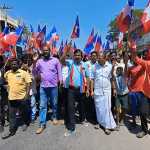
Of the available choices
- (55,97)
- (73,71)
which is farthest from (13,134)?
(73,71)

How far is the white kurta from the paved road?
0.89ft

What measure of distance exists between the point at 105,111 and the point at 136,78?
3.79 ft

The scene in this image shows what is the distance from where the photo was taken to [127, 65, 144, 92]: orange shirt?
946 cm

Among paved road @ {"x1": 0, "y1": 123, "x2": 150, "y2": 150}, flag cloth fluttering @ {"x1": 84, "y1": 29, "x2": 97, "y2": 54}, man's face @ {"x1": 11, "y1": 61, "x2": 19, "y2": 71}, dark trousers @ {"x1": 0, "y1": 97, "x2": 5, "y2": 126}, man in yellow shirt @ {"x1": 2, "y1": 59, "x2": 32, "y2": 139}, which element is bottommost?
paved road @ {"x1": 0, "y1": 123, "x2": 150, "y2": 150}

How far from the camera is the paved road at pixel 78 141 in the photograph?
8.68 meters

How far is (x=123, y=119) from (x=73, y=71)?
76.2 inches

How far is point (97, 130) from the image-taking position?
10.1m

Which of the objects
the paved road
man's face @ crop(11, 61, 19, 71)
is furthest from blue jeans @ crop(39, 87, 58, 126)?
man's face @ crop(11, 61, 19, 71)

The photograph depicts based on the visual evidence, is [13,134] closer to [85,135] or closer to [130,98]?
[85,135]

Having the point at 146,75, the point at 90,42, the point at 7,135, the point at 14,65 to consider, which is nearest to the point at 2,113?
the point at 7,135

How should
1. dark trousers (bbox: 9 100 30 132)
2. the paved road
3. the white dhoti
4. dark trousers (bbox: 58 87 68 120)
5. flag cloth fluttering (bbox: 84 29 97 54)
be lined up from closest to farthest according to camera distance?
the paved road → dark trousers (bbox: 9 100 30 132) → the white dhoti → dark trousers (bbox: 58 87 68 120) → flag cloth fluttering (bbox: 84 29 97 54)

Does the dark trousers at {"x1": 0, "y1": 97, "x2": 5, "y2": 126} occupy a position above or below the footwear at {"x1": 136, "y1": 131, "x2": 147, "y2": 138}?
above

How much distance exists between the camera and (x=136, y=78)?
9555 mm

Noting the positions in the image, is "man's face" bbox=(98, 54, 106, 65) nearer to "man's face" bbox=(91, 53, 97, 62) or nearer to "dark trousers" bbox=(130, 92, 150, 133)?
"man's face" bbox=(91, 53, 97, 62)
